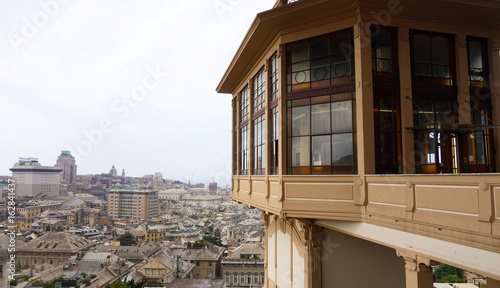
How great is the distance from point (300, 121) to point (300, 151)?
2.77 feet

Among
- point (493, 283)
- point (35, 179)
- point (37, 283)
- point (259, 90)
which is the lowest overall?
point (37, 283)

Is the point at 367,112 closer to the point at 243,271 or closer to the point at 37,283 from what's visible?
the point at 37,283

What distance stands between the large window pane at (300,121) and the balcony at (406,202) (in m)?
1.34

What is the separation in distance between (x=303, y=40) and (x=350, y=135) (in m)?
3.08

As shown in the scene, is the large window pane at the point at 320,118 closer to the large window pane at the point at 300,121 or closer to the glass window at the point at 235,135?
the large window pane at the point at 300,121

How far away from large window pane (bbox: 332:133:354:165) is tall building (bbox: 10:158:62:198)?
12342 centimetres

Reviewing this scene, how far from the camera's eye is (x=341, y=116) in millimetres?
9070

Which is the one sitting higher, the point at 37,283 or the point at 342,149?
the point at 342,149

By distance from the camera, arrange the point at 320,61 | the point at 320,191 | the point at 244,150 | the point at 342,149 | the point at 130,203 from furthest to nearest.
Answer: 1. the point at 130,203
2. the point at 244,150
3. the point at 320,61
4. the point at 342,149
5. the point at 320,191

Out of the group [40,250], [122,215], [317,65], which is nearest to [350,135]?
[317,65]

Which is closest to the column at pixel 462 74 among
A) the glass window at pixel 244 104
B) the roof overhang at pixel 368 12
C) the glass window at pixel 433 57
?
the glass window at pixel 433 57

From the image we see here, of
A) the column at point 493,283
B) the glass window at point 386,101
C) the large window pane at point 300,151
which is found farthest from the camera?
the large window pane at point 300,151

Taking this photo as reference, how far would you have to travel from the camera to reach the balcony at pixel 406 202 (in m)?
5.13

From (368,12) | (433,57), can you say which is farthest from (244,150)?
(433,57)
